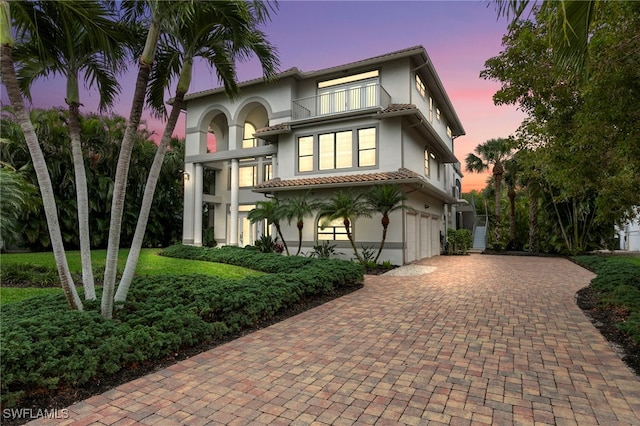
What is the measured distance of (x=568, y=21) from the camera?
3176 millimetres

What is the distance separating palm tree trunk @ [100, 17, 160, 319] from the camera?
496cm

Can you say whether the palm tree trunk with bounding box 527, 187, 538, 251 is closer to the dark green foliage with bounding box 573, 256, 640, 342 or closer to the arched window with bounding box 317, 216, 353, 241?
the dark green foliage with bounding box 573, 256, 640, 342

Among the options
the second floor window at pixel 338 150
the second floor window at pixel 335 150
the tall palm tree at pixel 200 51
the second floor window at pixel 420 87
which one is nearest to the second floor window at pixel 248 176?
the second floor window at pixel 338 150

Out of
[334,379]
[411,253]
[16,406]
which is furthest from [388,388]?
[411,253]

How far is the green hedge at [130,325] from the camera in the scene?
3537mm

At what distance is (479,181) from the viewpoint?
1412 inches

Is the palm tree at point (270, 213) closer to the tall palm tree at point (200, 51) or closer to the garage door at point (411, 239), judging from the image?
the garage door at point (411, 239)

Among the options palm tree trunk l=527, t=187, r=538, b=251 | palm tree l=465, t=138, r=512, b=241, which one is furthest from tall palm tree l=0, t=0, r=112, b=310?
palm tree l=465, t=138, r=512, b=241

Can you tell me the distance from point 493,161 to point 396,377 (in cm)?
2796

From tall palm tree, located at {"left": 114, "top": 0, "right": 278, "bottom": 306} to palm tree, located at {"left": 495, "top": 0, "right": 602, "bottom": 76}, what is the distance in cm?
339

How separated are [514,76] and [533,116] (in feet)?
3.63

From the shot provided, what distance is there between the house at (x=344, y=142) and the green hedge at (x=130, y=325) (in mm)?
7654

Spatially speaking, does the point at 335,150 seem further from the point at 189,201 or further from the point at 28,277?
the point at 28,277

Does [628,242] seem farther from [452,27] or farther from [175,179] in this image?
[175,179]
